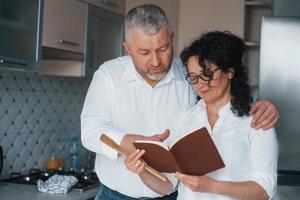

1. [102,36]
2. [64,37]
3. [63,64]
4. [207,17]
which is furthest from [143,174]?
[207,17]

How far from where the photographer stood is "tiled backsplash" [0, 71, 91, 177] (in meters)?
2.69

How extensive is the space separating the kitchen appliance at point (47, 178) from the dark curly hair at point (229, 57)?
121 cm

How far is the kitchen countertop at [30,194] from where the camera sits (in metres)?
2.31

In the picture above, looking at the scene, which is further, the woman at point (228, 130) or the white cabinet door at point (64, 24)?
the white cabinet door at point (64, 24)

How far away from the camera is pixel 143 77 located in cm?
191

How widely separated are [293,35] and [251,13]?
86cm

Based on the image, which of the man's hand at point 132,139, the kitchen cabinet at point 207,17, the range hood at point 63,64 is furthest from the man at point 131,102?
the kitchen cabinet at point 207,17

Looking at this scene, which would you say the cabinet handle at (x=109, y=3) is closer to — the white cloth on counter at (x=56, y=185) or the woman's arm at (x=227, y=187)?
the white cloth on counter at (x=56, y=185)

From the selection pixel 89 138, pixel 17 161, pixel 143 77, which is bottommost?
pixel 17 161

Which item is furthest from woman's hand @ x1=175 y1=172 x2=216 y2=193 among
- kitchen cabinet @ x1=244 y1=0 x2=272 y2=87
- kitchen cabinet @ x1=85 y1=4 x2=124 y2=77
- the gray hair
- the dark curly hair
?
kitchen cabinet @ x1=244 y1=0 x2=272 y2=87

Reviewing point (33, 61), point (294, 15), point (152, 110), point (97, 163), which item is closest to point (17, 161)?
point (33, 61)

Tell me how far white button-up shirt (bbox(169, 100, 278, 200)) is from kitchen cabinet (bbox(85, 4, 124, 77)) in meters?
1.42

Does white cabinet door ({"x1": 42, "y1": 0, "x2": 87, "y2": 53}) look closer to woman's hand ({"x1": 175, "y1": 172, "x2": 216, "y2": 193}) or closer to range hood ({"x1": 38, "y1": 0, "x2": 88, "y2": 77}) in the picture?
range hood ({"x1": 38, "y1": 0, "x2": 88, "y2": 77})

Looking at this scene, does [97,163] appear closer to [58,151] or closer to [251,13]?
[58,151]
